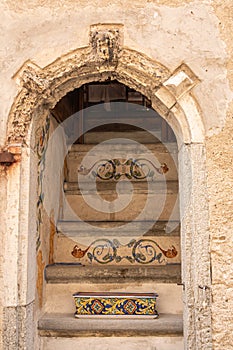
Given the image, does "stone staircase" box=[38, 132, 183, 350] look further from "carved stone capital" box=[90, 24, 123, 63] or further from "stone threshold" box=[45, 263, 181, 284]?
"carved stone capital" box=[90, 24, 123, 63]

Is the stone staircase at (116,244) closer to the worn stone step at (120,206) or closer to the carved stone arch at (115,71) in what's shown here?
the worn stone step at (120,206)

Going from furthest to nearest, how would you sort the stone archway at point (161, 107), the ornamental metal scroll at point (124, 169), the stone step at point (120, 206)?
the ornamental metal scroll at point (124, 169) → the stone step at point (120, 206) → the stone archway at point (161, 107)

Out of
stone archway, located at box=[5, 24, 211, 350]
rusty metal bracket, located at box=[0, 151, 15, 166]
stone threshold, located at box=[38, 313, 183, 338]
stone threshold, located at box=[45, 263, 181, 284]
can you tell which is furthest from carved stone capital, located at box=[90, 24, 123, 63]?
stone threshold, located at box=[38, 313, 183, 338]

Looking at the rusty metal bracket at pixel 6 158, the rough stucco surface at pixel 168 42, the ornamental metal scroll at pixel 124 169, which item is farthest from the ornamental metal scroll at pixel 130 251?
the rusty metal bracket at pixel 6 158

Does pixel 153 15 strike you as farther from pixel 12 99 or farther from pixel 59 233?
pixel 59 233

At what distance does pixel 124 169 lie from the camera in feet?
13.3

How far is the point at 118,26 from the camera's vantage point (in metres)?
2.35

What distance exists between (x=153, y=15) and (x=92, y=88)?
3.16m

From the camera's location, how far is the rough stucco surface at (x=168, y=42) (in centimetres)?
224

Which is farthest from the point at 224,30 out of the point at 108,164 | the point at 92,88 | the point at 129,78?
the point at 92,88

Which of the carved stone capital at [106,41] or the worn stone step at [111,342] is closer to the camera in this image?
the carved stone capital at [106,41]

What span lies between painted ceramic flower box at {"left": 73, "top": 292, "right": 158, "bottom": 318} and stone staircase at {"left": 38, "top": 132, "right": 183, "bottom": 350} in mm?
49

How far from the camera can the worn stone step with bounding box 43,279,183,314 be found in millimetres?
3131

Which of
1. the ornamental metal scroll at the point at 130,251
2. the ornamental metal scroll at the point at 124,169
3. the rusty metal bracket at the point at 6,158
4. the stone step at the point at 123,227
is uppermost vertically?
the ornamental metal scroll at the point at 124,169
